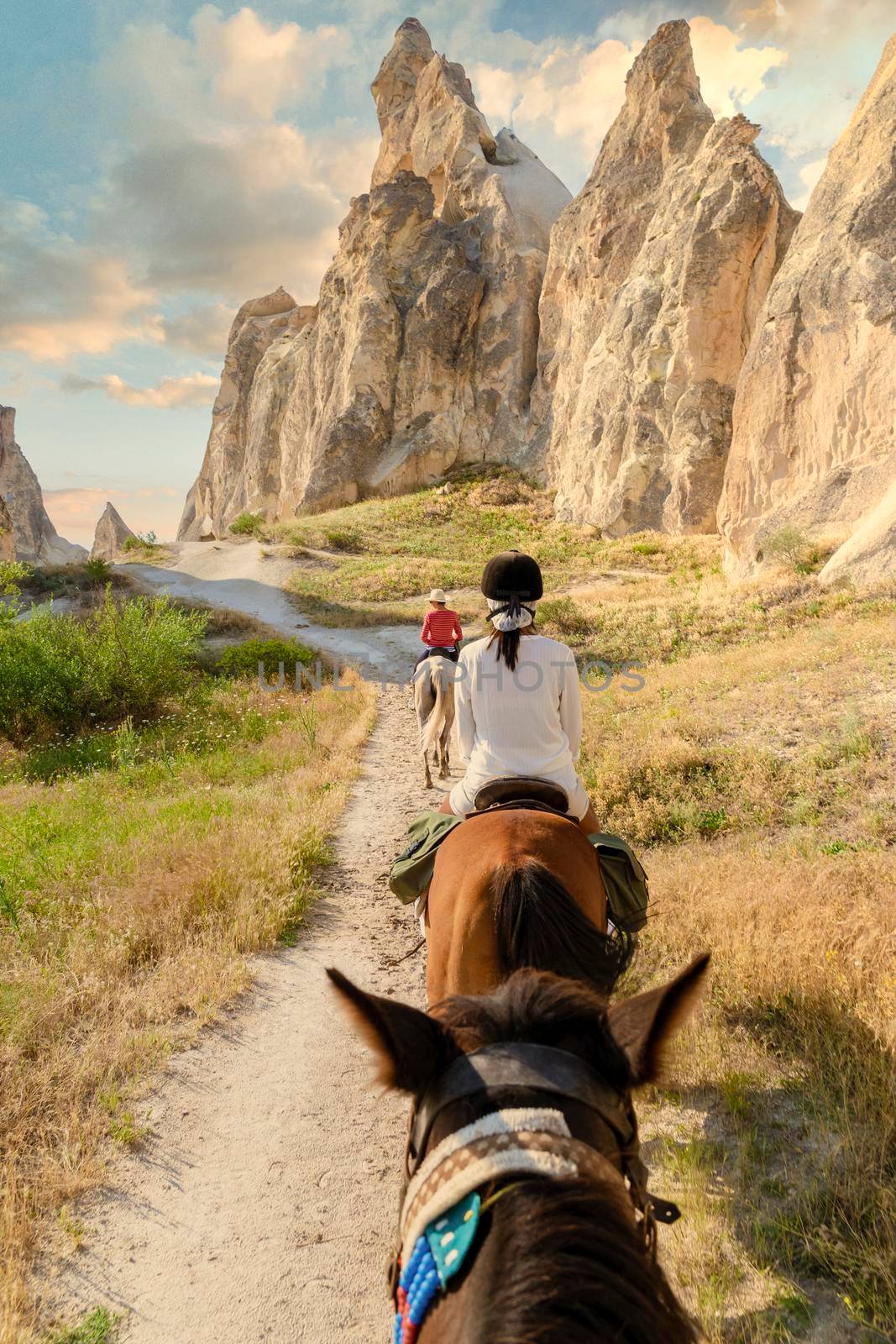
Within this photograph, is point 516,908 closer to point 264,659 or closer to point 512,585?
point 512,585

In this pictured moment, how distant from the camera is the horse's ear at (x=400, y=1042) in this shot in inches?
57.4

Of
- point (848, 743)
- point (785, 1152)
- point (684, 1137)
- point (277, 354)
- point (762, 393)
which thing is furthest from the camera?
point (277, 354)

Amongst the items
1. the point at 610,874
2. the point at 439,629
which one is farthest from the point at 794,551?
the point at 610,874

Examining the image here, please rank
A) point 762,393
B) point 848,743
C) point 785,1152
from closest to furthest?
1. point 785,1152
2. point 848,743
3. point 762,393

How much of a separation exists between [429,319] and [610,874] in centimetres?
5173

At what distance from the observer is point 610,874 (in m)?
3.43

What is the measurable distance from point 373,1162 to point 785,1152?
6.23 feet

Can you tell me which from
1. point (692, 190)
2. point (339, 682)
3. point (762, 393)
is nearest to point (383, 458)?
point (692, 190)

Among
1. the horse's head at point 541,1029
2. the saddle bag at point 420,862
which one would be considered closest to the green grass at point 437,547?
the saddle bag at point 420,862

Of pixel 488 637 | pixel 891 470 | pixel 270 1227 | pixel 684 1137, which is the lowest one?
pixel 270 1227

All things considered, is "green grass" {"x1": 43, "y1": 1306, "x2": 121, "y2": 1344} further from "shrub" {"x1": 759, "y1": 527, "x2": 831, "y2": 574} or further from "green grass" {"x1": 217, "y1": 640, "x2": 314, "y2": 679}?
"shrub" {"x1": 759, "y1": 527, "x2": 831, "y2": 574}

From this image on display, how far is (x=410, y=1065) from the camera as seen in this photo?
1.46 m

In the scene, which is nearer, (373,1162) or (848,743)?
(373,1162)

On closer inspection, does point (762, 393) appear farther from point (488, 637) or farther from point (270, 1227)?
point (270, 1227)
